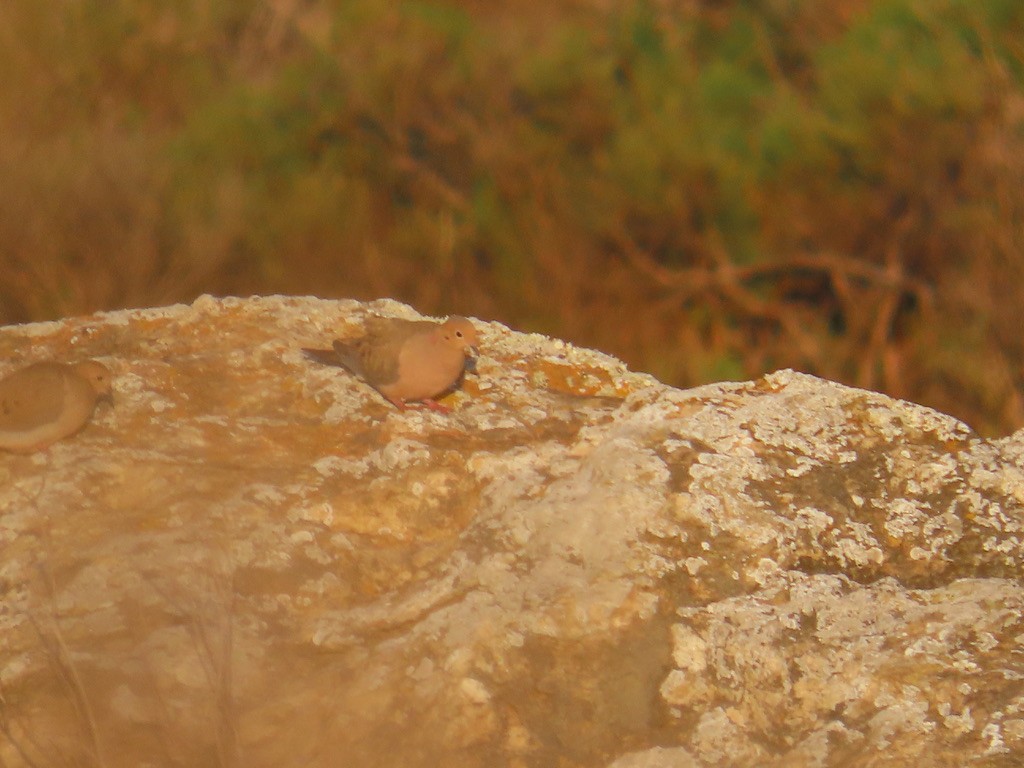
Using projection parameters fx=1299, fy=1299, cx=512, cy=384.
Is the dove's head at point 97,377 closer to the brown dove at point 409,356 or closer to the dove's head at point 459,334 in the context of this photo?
the brown dove at point 409,356

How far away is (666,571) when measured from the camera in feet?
8.86

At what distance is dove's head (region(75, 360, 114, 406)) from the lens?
349 cm

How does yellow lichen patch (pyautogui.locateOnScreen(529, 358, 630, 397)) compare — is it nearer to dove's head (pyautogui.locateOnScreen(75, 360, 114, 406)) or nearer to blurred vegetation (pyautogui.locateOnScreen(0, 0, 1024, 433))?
dove's head (pyautogui.locateOnScreen(75, 360, 114, 406))

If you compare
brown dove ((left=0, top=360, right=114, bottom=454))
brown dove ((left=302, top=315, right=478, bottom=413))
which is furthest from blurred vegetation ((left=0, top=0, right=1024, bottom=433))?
brown dove ((left=0, top=360, right=114, bottom=454))

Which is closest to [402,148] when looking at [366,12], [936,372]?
[366,12]

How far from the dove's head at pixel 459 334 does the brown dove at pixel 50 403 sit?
3.30 ft

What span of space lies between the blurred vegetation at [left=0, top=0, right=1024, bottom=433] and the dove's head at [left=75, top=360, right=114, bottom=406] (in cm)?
700

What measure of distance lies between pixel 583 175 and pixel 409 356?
32.9 feet

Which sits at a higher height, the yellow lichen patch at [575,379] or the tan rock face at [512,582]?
the tan rock face at [512,582]

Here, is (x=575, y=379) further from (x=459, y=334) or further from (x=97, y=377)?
(x=97, y=377)

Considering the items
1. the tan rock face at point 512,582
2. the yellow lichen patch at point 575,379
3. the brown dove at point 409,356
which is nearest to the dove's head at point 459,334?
the brown dove at point 409,356

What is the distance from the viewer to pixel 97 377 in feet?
11.5

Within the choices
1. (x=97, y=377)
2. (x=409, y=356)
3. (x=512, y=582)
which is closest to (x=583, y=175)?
(x=409, y=356)

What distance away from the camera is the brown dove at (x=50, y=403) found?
324 cm
